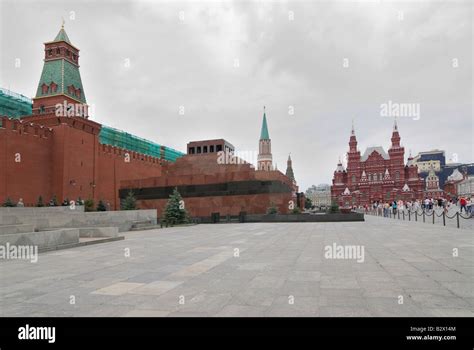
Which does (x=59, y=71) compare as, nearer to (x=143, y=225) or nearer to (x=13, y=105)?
(x=13, y=105)

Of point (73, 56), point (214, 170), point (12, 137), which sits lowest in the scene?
point (214, 170)

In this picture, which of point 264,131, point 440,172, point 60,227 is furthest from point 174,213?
point 440,172

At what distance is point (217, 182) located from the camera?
3139 cm

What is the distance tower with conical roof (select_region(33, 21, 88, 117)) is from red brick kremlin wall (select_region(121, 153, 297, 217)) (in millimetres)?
13144

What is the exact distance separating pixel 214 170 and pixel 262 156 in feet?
177

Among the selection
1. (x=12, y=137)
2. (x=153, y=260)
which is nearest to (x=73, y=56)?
(x=12, y=137)

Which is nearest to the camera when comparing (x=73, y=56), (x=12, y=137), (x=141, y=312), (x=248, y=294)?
(x=141, y=312)

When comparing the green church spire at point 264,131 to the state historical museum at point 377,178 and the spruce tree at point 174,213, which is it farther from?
the spruce tree at point 174,213

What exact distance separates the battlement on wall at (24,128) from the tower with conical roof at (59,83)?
4.46 metres

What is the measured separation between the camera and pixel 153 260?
26.8ft

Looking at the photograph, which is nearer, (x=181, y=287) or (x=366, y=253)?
(x=181, y=287)

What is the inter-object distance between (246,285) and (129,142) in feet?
171

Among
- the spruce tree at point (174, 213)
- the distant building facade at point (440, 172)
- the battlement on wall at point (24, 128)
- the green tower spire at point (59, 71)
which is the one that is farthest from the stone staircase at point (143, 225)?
the distant building facade at point (440, 172)
